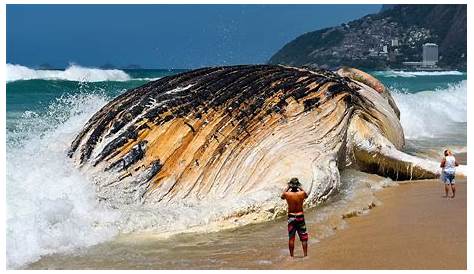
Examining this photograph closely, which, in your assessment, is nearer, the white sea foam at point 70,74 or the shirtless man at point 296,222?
the shirtless man at point 296,222

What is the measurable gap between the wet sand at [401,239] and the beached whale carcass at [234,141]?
0.76 metres

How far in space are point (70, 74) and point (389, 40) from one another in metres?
24.5

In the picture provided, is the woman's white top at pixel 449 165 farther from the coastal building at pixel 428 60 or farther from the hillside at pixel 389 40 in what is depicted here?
the coastal building at pixel 428 60

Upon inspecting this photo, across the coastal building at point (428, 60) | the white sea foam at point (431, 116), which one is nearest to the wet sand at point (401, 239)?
the white sea foam at point (431, 116)

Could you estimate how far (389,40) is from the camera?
152 ft

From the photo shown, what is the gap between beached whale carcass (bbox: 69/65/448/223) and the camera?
662cm

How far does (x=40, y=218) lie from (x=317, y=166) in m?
2.93

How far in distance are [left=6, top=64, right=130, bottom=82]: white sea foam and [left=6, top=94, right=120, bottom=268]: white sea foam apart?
21.6 metres

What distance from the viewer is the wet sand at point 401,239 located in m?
5.05

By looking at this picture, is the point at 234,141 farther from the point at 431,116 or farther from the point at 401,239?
the point at 431,116

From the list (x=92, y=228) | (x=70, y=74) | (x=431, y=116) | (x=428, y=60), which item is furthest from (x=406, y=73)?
(x=92, y=228)

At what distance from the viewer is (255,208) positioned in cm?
625

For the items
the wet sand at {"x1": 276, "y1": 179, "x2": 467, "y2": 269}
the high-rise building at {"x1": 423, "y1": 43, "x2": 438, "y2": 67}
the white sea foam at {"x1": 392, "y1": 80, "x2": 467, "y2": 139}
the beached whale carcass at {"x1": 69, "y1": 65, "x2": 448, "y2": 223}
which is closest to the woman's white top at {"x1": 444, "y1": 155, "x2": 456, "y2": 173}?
the wet sand at {"x1": 276, "y1": 179, "x2": 467, "y2": 269}

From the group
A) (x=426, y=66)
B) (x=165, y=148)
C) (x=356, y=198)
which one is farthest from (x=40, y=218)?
(x=426, y=66)
